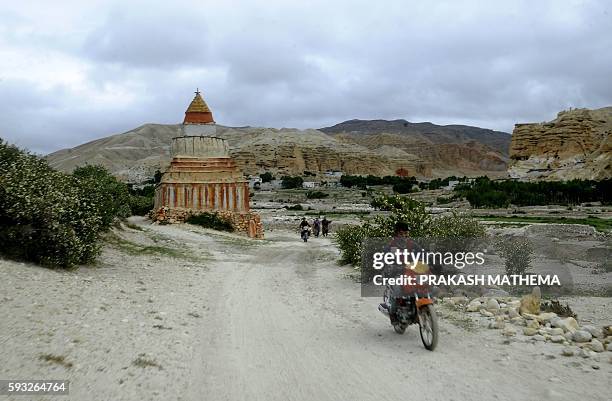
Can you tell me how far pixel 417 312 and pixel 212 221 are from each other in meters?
28.4

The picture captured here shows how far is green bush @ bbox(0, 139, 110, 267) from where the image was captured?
11.2 m

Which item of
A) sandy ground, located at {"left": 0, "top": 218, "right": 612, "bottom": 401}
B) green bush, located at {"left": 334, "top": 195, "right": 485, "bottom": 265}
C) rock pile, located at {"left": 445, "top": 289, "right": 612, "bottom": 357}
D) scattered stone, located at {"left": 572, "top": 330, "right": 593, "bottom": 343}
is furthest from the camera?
green bush, located at {"left": 334, "top": 195, "right": 485, "bottom": 265}

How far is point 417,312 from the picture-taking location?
770 cm

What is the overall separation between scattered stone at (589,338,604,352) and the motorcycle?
1966 mm

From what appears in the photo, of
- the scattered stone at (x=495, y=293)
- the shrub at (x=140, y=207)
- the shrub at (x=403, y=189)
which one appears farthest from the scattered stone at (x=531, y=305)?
the shrub at (x=403, y=189)

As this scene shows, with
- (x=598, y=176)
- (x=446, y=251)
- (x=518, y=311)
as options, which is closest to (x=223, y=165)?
(x=446, y=251)

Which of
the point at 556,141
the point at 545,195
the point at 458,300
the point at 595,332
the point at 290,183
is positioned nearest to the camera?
the point at 595,332

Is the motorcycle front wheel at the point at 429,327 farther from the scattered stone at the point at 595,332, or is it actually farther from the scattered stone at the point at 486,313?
the scattered stone at the point at 595,332

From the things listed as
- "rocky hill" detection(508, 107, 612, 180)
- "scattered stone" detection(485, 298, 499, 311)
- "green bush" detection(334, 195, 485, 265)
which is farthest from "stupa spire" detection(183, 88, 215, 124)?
"rocky hill" detection(508, 107, 612, 180)

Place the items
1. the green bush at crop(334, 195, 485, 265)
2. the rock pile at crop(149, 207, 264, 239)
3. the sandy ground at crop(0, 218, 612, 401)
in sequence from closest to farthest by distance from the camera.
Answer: the sandy ground at crop(0, 218, 612, 401), the green bush at crop(334, 195, 485, 265), the rock pile at crop(149, 207, 264, 239)

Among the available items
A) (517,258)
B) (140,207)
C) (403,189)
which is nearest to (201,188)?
(140,207)

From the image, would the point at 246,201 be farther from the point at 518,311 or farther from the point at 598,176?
the point at 598,176

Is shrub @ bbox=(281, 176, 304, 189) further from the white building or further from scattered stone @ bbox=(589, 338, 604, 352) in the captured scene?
scattered stone @ bbox=(589, 338, 604, 352)

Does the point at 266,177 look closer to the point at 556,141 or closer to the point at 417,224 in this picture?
the point at 556,141
